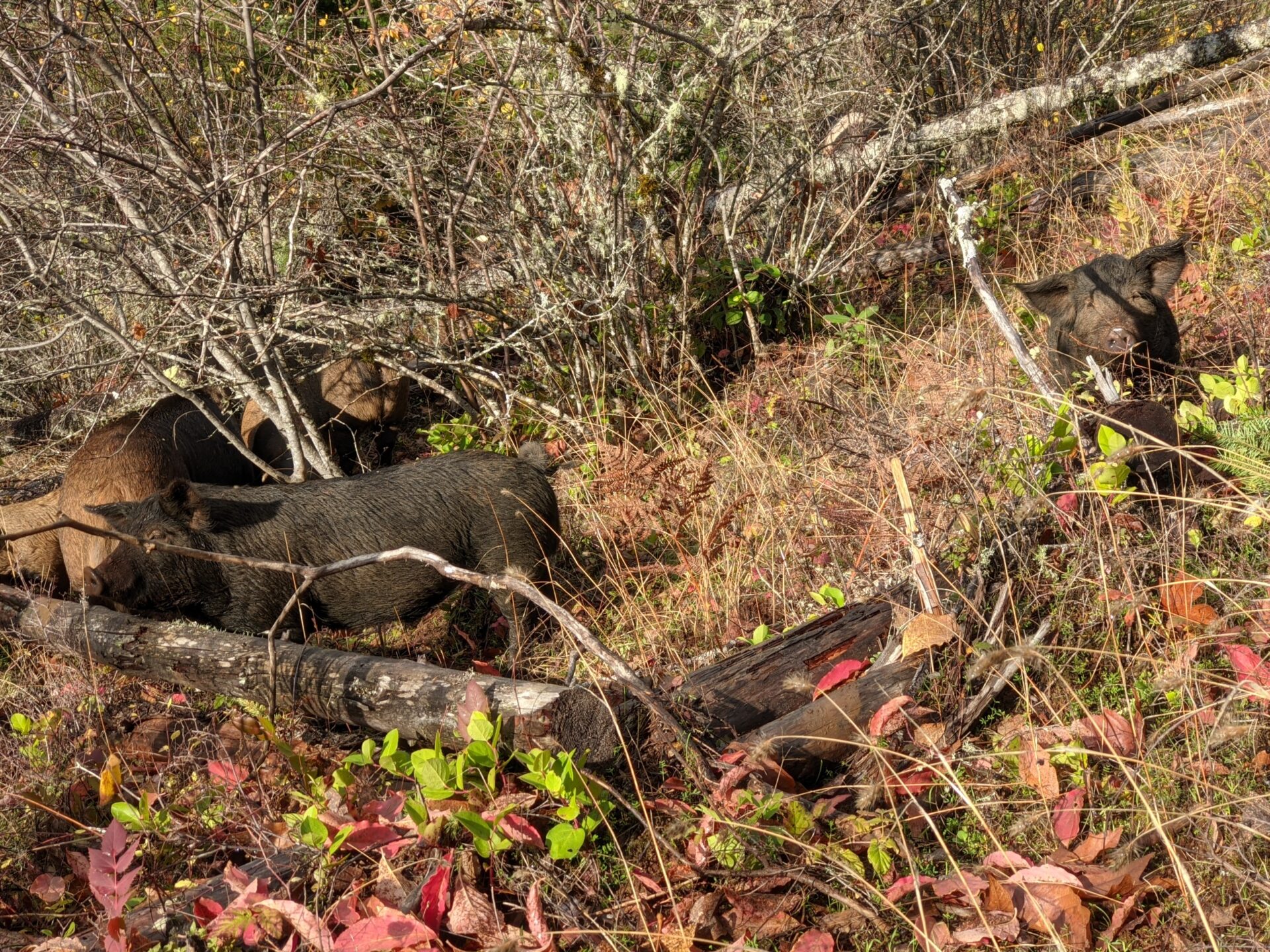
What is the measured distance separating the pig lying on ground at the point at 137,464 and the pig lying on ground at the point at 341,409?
0.79ft

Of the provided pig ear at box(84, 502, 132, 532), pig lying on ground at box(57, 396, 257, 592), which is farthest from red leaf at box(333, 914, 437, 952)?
pig lying on ground at box(57, 396, 257, 592)

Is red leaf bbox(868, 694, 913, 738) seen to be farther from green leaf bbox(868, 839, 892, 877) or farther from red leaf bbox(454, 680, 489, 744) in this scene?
red leaf bbox(454, 680, 489, 744)

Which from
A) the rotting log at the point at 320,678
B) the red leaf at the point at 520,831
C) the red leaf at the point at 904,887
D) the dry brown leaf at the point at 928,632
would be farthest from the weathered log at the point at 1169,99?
the red leaf at the point at 520,831

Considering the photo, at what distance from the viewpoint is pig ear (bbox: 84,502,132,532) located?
5.57m

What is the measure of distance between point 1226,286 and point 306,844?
597cm

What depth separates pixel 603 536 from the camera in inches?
242

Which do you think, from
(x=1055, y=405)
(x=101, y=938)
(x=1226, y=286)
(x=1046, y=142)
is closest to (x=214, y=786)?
(x=101, y=938)

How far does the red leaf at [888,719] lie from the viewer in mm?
3512

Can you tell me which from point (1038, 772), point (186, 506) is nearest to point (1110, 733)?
point (1038, 772)

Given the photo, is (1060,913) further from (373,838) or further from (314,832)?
(314,832)

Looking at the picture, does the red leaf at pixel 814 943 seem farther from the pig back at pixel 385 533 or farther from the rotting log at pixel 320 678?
the pig back at pixel 385 533

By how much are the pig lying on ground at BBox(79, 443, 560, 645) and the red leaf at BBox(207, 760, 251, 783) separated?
134 centimetres

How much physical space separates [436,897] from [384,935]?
7.9 inches

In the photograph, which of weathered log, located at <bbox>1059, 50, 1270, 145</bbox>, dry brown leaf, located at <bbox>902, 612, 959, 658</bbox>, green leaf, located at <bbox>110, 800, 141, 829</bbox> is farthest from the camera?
weathered log, located at <bbox>1059, 50, 1270, 145</bbox>
